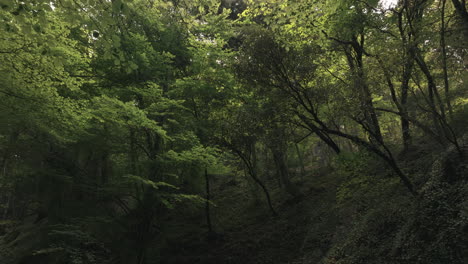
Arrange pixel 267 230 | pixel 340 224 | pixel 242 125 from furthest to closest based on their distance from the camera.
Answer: pixel 267 230 < pixel 340 224 < pixel 242 125

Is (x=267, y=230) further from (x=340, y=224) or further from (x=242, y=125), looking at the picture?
(x=242, y=125)

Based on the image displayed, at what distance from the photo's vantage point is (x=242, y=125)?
825 centimetres

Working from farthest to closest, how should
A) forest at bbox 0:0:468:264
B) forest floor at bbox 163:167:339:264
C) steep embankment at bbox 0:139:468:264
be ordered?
forest floor at bbox 163:167:339:264, forest at bbox 0:0:468:264, steep embankment at bbox 0:139:468:264

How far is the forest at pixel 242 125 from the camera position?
637 cm

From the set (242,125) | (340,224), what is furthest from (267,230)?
(242,125)

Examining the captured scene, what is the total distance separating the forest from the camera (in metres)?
6.37

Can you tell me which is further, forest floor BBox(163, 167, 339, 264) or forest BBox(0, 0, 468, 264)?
forest floor BBox(163, 167, 339, 264)

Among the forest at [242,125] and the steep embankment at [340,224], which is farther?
the forest at [242,125]

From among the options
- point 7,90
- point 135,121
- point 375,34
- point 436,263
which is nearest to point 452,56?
point 375,34

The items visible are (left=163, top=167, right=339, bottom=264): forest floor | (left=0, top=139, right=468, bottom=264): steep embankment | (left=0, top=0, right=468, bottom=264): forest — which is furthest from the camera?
(left=163, top=167, right=339, bottom=264): forest floor

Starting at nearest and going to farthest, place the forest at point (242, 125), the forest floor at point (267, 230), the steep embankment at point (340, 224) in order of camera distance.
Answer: the steep embankment at point (340, 224), the forest at point (242, 125), the forest floor at point (267, 230)

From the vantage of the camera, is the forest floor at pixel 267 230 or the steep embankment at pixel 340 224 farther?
the forest floor at pixel 267 230

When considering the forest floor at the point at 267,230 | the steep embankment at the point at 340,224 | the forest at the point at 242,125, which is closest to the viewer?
the steep embankment at the point at 340,224

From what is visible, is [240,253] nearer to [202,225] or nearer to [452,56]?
[202,225]
